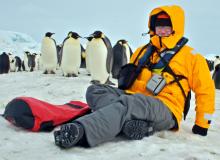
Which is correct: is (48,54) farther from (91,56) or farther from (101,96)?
(101,96)

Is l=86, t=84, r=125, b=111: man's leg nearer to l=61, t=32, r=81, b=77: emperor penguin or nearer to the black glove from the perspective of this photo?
the black glove

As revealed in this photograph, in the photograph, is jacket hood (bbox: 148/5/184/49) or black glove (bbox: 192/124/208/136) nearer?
black glove (bbox: 192/124/208/136)

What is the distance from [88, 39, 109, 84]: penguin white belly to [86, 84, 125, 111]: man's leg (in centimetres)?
635

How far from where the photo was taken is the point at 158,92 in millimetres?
3312

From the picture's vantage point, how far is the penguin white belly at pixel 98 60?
31.8ft

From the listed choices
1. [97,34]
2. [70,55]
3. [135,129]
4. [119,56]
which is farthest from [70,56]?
[135,129]

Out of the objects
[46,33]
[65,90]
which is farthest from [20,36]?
[65,90]

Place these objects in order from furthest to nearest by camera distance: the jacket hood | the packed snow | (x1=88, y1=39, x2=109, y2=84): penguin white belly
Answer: (x1=88, y1=39, x2=109, y2=84): penguin white belly → the jacket hood → the packed snow

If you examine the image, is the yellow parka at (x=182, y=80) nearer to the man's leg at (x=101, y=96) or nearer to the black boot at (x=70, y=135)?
the man's leg at (x=101, y=96)

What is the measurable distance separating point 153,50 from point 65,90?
398 cm

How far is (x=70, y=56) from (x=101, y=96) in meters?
8.67

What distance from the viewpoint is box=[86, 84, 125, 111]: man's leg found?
3163 mm

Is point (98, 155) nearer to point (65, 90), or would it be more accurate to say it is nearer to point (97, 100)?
point (97, 100)

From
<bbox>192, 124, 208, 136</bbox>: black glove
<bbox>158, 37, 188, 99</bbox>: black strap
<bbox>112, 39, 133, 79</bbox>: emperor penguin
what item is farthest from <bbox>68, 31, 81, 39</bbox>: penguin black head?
<bbox>192, 124, 208, 136</bbox>: black glove
